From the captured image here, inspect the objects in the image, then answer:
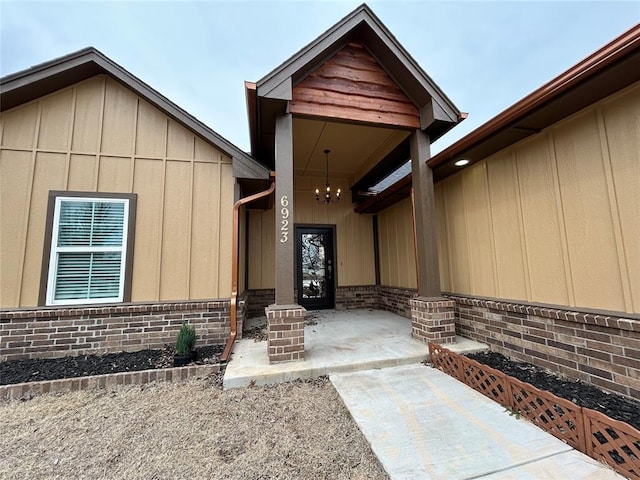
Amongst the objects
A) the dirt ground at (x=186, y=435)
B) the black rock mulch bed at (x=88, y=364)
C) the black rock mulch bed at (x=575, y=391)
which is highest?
the black rock mulch bed at (x=88, y=364)

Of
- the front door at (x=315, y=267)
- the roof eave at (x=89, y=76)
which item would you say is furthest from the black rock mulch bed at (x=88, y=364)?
the front door at (x=315, y=267)

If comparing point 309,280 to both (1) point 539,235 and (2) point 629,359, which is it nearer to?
(1) point 539,235

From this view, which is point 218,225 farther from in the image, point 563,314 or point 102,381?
point 563,314

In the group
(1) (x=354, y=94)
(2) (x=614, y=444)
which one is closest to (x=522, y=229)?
(2) (x=614, y=444)

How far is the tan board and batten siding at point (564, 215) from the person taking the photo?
2.41 metres

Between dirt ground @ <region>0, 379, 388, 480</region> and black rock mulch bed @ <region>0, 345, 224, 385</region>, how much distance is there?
401 mm

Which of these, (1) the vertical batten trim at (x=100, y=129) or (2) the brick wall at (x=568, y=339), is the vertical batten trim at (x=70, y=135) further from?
(2) the brick wall at (x=568, y=339)

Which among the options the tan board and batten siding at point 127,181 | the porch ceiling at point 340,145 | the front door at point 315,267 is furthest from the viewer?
the front door at point 315,267

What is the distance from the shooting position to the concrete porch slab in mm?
2979

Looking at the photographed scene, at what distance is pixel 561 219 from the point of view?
9.57 feet

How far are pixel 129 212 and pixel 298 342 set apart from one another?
9.86 ft

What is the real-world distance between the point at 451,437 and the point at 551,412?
0.77 meters

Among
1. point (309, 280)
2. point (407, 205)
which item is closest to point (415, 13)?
point (407, 205)

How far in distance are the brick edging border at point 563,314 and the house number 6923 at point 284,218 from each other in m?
2.88
